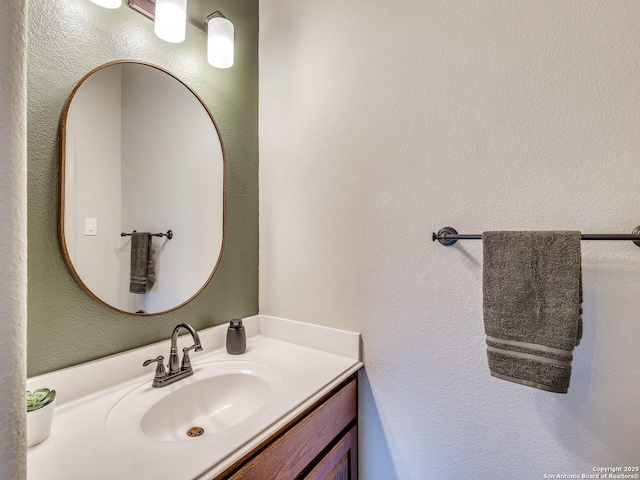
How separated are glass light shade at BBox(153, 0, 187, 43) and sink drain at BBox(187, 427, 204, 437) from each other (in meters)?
1.25

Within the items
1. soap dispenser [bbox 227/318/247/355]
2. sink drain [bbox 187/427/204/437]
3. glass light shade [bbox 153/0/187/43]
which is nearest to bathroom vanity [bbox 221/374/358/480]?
sink drain [bbox 187/427/204/437]

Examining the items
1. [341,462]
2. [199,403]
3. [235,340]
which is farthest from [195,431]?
[341,462]

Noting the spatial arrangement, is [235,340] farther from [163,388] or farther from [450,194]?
[450,194]

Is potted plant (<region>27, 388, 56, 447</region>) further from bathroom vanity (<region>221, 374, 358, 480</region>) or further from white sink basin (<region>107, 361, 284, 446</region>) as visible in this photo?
bathroom vanity (<region>221, 374, 358, 480</region>)

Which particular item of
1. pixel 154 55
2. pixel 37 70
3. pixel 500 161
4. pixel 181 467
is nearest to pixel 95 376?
pixel 181 467

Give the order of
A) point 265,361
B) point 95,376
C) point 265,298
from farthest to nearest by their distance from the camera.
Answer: point 265,298 < point 265,361 < point 95,376

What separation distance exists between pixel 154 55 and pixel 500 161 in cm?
119

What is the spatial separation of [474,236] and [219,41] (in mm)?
1143

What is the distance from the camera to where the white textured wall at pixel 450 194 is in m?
0.75

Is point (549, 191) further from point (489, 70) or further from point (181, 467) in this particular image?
point (181, 467)

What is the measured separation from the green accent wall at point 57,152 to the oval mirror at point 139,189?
3 centimetres

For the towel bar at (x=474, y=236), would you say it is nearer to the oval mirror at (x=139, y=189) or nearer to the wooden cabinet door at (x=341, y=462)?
Result: the wooden cabinet door at (x=341, y=462)

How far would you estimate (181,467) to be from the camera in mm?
594

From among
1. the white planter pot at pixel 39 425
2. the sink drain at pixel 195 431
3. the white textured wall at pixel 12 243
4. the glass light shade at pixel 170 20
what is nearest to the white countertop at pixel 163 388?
the white planter pot at pixel 39 425
